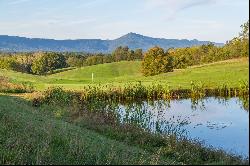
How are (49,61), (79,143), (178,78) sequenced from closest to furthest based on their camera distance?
(79,143), (178,78), (49,61)

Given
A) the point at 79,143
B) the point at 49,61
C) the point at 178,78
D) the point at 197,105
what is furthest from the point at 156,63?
the point at 79,143

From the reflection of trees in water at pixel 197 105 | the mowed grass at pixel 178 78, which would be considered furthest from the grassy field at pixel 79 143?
the reflection of trees in water at pixel 197 105

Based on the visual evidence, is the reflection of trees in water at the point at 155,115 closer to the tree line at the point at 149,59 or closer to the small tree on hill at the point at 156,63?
the tree line at the point at 149,59

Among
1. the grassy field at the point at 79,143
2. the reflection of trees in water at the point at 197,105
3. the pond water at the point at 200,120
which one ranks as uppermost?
the grassy field at the point at 79,143

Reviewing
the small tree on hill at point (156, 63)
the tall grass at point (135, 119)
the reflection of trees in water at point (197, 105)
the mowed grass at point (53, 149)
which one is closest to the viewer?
the mowed grass at point (53, 149)

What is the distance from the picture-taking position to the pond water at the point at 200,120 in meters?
21.8

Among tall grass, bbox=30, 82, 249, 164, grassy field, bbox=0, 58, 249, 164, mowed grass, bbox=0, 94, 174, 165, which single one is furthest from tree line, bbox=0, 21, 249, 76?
mowed grass, bbox=0, 94, 174, 165

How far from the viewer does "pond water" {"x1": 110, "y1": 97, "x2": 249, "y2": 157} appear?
21.8 metres

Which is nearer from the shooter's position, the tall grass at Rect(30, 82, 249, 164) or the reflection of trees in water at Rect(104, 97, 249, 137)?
the tall grass at Rect(30, 82, 249, 164)

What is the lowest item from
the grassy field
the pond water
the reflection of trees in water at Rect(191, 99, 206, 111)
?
the reflection of trees in water at Rect(191, 99, 206, 111)

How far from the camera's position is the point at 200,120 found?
31.0 meters

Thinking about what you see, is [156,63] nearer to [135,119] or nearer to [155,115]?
[155,115]

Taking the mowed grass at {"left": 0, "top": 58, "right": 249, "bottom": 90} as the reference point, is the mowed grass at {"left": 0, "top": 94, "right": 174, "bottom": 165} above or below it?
above

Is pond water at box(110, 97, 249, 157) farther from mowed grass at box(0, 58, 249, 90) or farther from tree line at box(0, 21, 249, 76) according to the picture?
tree line at box(0, 21, 249, 76)
